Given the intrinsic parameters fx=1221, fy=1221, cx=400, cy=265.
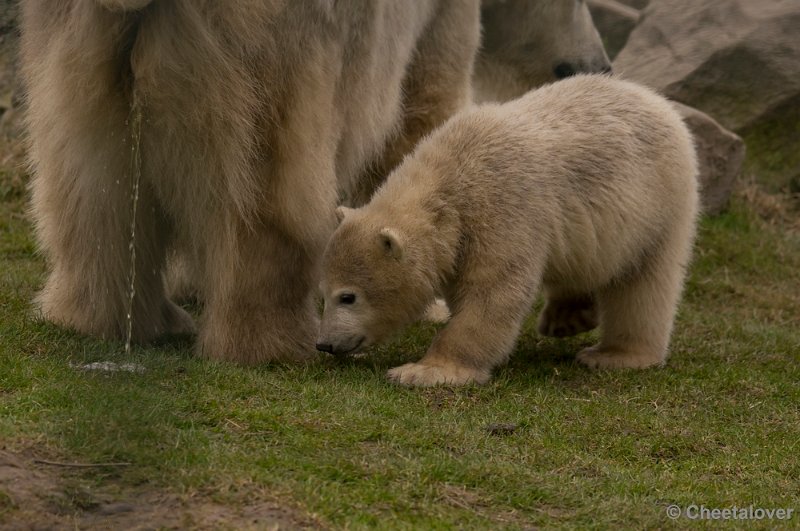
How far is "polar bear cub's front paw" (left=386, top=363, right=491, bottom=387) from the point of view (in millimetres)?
5801

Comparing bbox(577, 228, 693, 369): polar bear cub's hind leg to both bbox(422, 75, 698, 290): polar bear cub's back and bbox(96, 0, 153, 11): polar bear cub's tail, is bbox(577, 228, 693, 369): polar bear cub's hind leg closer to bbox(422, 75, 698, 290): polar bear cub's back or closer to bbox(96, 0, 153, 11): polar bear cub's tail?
bbox(422, 75, 698, 290): polar bear cub's back

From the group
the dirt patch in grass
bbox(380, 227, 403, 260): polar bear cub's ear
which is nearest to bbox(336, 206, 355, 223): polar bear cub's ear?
bbox(380, 227, 403, 260): polar bear cub's ear

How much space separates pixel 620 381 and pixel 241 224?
6.82ft

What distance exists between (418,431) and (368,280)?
1098 mm

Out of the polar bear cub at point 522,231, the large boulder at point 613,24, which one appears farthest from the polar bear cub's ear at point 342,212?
the large boulder at point 613,24

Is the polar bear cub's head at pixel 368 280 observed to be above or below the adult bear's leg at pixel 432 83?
below

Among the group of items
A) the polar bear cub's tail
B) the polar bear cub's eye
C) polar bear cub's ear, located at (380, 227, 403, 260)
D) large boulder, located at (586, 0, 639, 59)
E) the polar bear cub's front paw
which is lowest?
the polar bear cub's front paw

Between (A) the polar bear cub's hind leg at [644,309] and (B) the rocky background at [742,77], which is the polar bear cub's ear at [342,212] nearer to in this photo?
(A) the polar bear cub's hind leg at [644,309]

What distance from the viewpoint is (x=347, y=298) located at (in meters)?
5.98

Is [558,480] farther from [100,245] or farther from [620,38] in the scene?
[620,38]

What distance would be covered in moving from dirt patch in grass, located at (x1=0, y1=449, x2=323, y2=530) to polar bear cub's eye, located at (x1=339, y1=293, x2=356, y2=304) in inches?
75.4

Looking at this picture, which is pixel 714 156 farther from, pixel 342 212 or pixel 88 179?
pixel 88 179

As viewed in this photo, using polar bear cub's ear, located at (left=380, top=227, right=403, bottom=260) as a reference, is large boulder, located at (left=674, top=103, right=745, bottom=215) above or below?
below

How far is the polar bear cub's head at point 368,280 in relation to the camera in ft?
19.5
